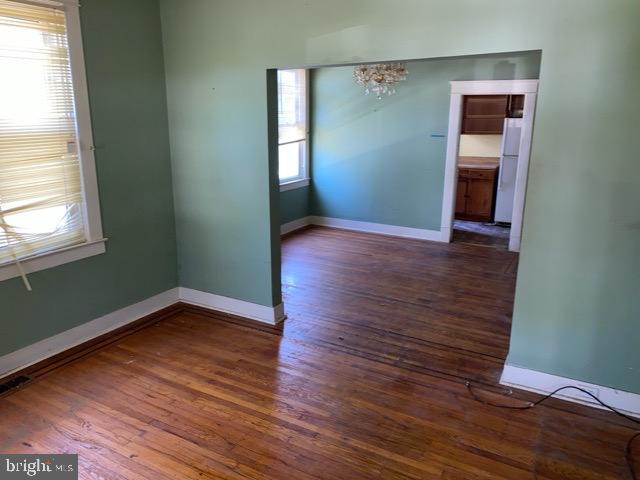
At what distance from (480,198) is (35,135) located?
20.5 feet

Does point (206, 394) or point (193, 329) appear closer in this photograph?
point (206, 394)

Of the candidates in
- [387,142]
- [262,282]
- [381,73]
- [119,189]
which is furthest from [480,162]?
[119,189]

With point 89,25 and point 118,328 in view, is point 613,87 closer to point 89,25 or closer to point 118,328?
point 89,25

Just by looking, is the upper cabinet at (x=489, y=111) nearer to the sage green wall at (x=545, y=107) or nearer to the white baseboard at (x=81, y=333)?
the sage green wall at (x=545, y=107)

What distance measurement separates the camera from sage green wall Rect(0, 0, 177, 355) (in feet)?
10.4

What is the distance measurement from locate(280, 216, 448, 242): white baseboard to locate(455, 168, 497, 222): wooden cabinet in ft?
5.27

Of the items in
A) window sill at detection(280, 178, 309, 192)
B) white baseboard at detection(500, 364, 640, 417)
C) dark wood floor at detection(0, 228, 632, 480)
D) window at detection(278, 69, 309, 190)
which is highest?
window at detection(278, 69, 309, 190)

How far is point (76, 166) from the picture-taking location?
3.29 meters

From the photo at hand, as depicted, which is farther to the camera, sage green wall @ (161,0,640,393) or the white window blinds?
the white window blinds

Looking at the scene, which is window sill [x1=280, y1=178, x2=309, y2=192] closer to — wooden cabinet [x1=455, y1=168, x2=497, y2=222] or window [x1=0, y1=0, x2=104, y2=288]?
wooden cabinet [x1=455, y1=168, x2=497, y2=222]

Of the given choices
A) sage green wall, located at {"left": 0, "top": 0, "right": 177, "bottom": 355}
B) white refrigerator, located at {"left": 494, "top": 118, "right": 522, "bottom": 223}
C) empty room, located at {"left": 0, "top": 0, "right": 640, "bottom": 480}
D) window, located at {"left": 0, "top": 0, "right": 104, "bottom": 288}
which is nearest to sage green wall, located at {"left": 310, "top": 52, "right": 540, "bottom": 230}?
white refrigerator, located at {"left": 494, "top": 118, "right": 522, "bottom": 223}

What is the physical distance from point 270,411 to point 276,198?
1621 millimetres

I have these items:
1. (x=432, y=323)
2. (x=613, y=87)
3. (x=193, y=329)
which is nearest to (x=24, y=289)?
(x=193, y=329)

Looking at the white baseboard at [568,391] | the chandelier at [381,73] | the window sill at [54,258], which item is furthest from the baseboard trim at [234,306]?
the chandelier at [381,73]
